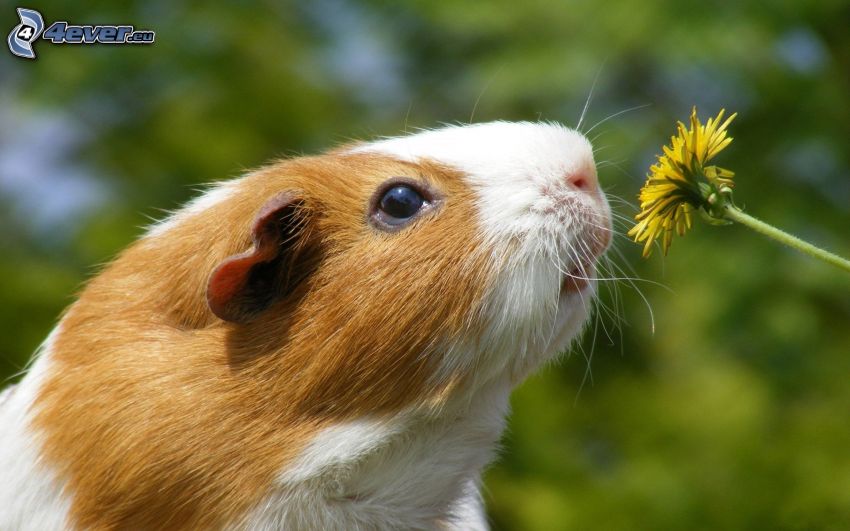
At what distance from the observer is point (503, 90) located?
5.77m

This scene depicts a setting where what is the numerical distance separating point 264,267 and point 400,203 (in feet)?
1.49

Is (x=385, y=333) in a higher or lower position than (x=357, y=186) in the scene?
lower

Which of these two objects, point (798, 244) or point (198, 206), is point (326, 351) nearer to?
point (198, 206)

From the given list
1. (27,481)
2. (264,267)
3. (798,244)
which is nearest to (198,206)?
(264,267)

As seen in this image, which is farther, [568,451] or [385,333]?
[568,451]

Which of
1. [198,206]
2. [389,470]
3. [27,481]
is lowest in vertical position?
[27,481]

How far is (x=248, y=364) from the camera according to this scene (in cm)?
301

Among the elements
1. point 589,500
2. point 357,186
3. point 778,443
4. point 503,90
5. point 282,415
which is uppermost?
point 503,90

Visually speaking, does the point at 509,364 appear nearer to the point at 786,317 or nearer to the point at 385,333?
the point at 385,333

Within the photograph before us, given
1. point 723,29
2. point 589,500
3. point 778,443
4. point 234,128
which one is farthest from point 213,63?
point 778,443

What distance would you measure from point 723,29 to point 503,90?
1.21 meters

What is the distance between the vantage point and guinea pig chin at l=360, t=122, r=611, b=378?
298cm

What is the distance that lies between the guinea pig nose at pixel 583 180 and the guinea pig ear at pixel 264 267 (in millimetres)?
811

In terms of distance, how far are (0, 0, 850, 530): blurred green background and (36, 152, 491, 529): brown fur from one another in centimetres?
202
